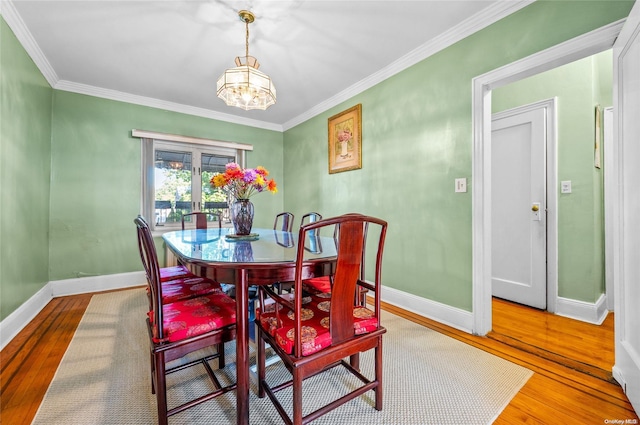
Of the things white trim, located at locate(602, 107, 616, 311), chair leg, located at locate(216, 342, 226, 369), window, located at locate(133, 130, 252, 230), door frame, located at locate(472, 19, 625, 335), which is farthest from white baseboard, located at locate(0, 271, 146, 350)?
white trim, located at locate(602, 107, 616, 311)

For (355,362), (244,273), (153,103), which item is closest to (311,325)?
(244,273)

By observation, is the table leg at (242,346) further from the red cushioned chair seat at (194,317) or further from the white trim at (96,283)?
the white trim at (96,283)

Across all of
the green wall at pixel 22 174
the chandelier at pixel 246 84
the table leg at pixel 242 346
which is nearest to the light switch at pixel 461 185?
the chandelier at pixel 246 84

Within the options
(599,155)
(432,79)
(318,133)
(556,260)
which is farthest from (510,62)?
(318,133)

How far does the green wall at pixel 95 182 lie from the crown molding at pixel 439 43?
8.14 ft

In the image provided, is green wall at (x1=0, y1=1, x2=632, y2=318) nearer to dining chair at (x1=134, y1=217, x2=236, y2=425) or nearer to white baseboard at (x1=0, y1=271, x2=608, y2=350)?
white baseboard at (x1=0, y1=271, x2=608, y2=350)

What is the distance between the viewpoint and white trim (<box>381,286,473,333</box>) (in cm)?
215

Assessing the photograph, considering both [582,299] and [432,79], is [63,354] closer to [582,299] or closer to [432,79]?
[432,79]

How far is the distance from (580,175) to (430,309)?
179 centimetres

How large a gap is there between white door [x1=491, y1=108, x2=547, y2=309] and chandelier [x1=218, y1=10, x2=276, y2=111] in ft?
8.06

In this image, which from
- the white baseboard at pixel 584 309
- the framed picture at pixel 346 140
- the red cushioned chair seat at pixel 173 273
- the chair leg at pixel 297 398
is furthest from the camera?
the framed picture at pixel 346 140

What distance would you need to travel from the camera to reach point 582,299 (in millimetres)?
2324

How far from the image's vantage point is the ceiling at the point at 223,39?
6.34ft

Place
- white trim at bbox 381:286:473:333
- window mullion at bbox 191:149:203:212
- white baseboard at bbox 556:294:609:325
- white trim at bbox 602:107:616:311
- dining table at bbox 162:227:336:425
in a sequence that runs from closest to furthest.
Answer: dining table at bbox 162:227:336:425 < white trim at bbox 381:286:473:333 < white baseboard at bbox 556:294:609:325 < white trim at bbox 602:107:616:311 < window mullion at bbox 191:149:203:212
